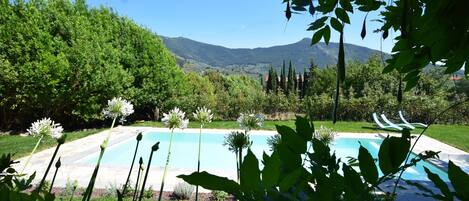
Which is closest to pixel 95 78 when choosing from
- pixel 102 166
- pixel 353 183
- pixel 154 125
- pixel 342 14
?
pixel 154 125

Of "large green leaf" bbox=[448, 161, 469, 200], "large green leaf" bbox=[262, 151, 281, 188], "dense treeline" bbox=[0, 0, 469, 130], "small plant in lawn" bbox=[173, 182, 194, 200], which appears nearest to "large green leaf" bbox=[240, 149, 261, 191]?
"large green leaf" bbox=[262, 151, 281, 188]

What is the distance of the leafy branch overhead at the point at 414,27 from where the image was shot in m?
0.80

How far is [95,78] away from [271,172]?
46.6ft

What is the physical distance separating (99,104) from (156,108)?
11.0 ft

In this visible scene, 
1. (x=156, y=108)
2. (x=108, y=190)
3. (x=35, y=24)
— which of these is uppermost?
(x=35, y=24)

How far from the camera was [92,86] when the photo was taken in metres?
13.8

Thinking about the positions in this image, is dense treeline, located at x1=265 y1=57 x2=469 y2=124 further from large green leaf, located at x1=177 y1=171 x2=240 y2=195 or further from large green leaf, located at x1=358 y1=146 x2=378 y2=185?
large green leaf, located at x1=177 y1=171 x2=240 y2=195

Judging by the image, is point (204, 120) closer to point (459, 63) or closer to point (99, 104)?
point (459, 63)

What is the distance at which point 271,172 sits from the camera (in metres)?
0.43

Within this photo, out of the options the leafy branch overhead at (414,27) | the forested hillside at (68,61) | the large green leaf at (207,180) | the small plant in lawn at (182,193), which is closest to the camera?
the large green leaf at (207,180)

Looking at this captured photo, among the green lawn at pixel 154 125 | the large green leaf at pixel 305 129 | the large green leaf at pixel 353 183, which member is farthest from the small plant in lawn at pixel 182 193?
the large green leaf at pixel 353 183

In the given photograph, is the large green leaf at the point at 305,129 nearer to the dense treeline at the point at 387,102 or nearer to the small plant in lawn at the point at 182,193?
the small plant in lawn at the point at 182,193

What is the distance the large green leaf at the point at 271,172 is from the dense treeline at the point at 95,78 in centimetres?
1180

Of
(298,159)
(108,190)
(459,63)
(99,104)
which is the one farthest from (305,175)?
(99,104)
